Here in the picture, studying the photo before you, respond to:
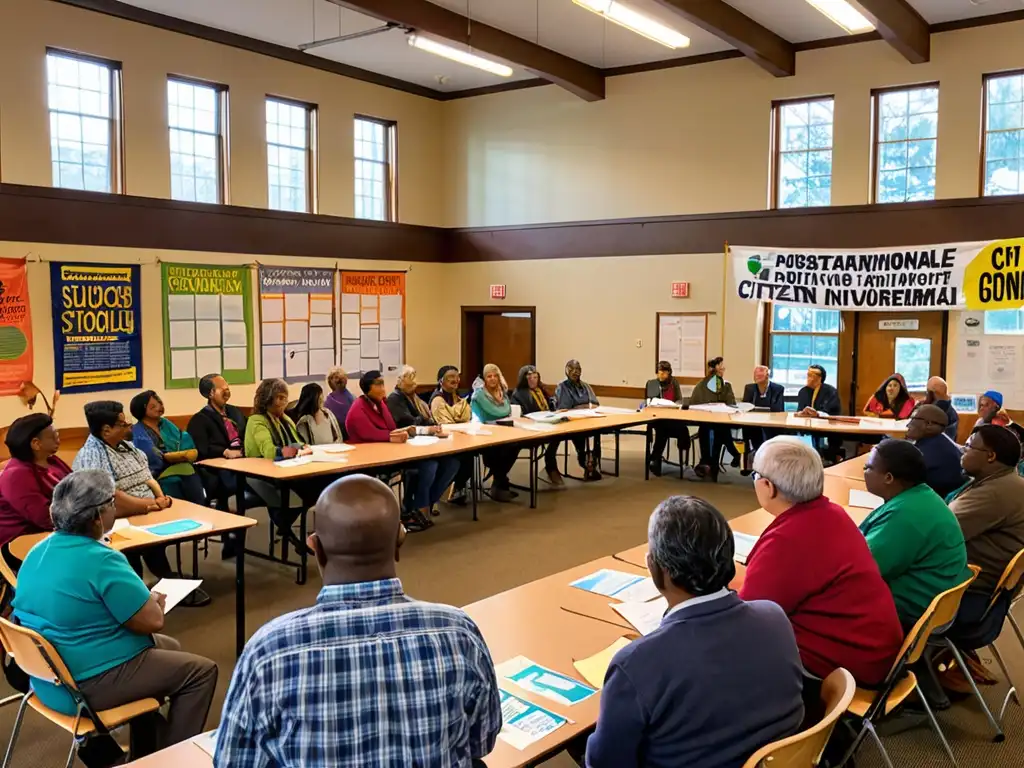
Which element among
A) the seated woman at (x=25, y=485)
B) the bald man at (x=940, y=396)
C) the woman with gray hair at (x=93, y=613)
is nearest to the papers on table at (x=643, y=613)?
the woman with gray hair at (x=93, y=613)

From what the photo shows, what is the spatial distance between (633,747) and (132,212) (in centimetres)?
839

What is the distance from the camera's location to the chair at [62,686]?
2.46m

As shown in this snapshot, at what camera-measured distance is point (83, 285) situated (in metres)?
8.18

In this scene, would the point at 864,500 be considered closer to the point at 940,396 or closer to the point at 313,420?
the point at 940,396

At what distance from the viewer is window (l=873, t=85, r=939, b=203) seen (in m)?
9.09

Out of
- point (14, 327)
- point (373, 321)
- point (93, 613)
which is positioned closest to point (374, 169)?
point (373, 321)

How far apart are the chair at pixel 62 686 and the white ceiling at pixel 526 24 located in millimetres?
7382

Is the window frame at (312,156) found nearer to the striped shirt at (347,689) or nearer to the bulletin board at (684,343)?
the bulletin board at (684,343)

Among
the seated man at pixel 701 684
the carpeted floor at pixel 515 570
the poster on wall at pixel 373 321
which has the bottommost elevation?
the carpeted floor at pixel 515 570

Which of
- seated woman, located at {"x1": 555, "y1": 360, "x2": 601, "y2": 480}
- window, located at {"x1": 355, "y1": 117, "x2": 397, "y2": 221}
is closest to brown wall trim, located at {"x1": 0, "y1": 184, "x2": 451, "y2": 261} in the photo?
window, located at {"x1": 355, "y1": 117, "x2": 397, "y2": 221}

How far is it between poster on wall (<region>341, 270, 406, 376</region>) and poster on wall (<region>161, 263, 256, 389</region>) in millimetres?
1480

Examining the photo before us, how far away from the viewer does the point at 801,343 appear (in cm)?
995

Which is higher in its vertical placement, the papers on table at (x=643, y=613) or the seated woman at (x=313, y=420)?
the seated woman at (x=313, y=420)

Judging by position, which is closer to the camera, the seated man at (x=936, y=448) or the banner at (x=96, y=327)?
the seated man at (x=936, y=448)
